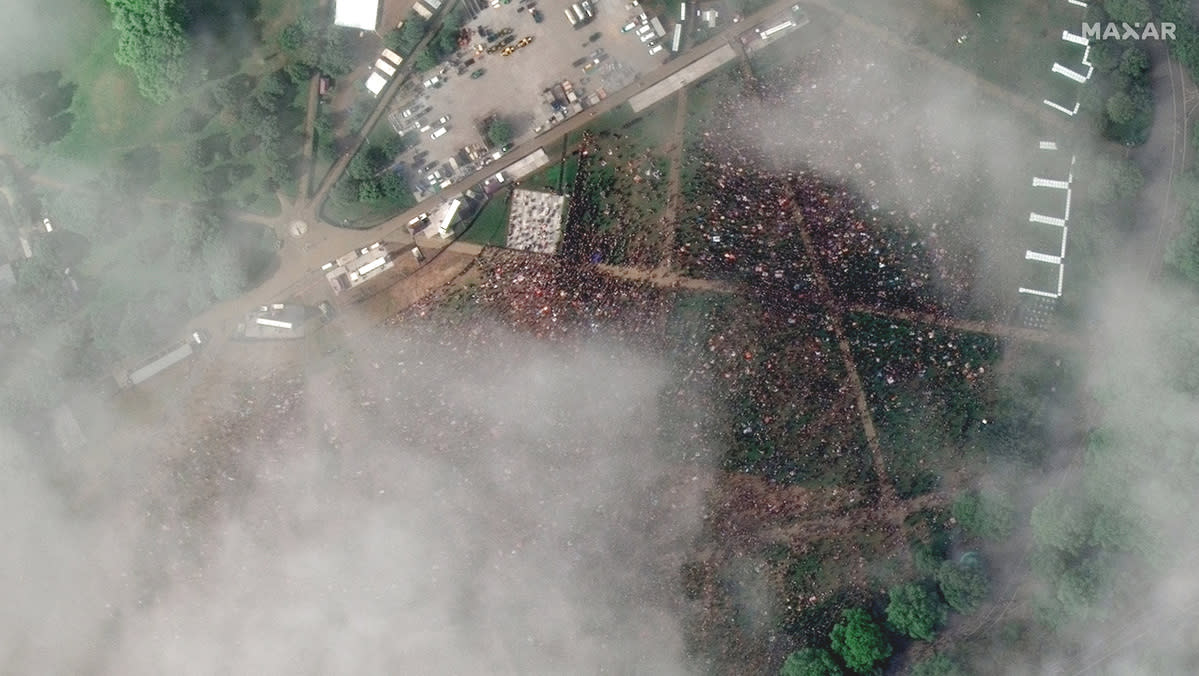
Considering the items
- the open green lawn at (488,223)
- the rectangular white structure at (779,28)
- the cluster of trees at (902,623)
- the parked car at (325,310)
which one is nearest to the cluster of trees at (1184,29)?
the rectangular white structure at (779,28)

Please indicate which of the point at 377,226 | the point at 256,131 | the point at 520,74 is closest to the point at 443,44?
the point at 520,74

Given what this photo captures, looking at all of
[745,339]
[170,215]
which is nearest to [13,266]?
[170,215]

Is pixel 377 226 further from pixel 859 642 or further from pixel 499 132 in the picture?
pixel 859 642

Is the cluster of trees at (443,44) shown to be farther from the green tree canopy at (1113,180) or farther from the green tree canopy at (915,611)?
the green tree canopy at (915,611)

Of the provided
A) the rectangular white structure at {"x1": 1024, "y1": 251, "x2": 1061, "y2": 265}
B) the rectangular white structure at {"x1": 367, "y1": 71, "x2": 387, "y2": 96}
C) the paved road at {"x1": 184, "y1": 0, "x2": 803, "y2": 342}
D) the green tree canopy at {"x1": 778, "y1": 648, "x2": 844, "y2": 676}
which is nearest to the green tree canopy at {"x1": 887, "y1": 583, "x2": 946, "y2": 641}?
the green tree canopy at {"x1": 778, "y1": 648, "x2": 844, "y2": 676}

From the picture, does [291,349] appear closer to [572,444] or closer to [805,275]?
[572,444]

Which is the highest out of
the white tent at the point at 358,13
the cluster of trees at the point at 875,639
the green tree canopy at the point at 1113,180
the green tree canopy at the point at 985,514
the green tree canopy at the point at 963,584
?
the white tent at the point at 358,13
